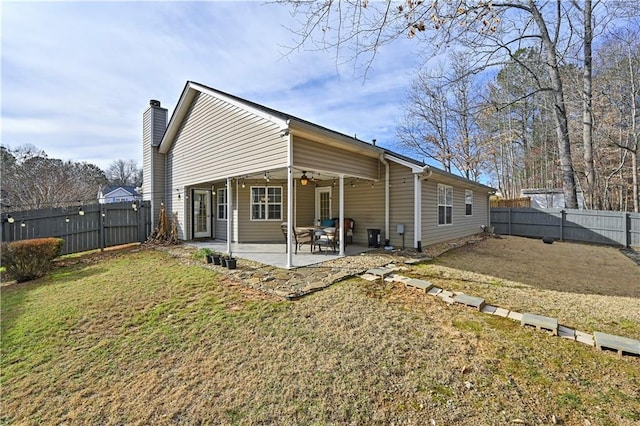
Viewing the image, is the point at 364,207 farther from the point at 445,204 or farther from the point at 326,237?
the point at 445,204

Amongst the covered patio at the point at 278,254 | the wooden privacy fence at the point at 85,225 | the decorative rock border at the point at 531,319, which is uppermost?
the wooden privacy fence at the point at 85,225

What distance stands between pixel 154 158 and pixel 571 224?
20248 millimetres

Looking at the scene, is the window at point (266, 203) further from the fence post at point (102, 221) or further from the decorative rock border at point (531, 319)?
the decorative rock border at point (531, 319)

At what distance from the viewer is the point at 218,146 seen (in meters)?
9.51

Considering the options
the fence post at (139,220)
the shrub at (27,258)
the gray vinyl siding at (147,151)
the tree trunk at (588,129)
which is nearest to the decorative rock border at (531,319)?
the shrub at (27,258)

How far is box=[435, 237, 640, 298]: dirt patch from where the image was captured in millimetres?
5957

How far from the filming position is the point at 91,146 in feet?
72.6

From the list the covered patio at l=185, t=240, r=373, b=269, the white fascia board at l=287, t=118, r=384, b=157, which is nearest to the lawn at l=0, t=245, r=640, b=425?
the covered patio at l=185, t=240, r=373, b=269

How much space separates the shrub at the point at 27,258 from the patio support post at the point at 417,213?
10.5 m

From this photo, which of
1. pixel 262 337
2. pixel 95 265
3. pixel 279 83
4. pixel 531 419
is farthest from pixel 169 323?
pixel 279 83

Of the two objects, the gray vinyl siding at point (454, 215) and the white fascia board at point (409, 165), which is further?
the gray vinyl siding at point (454, 215)

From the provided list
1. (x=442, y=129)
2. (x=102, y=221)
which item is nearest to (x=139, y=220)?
(x=102, y=221)

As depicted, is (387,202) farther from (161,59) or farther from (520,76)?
(520,76)

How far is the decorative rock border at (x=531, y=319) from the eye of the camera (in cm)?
315
